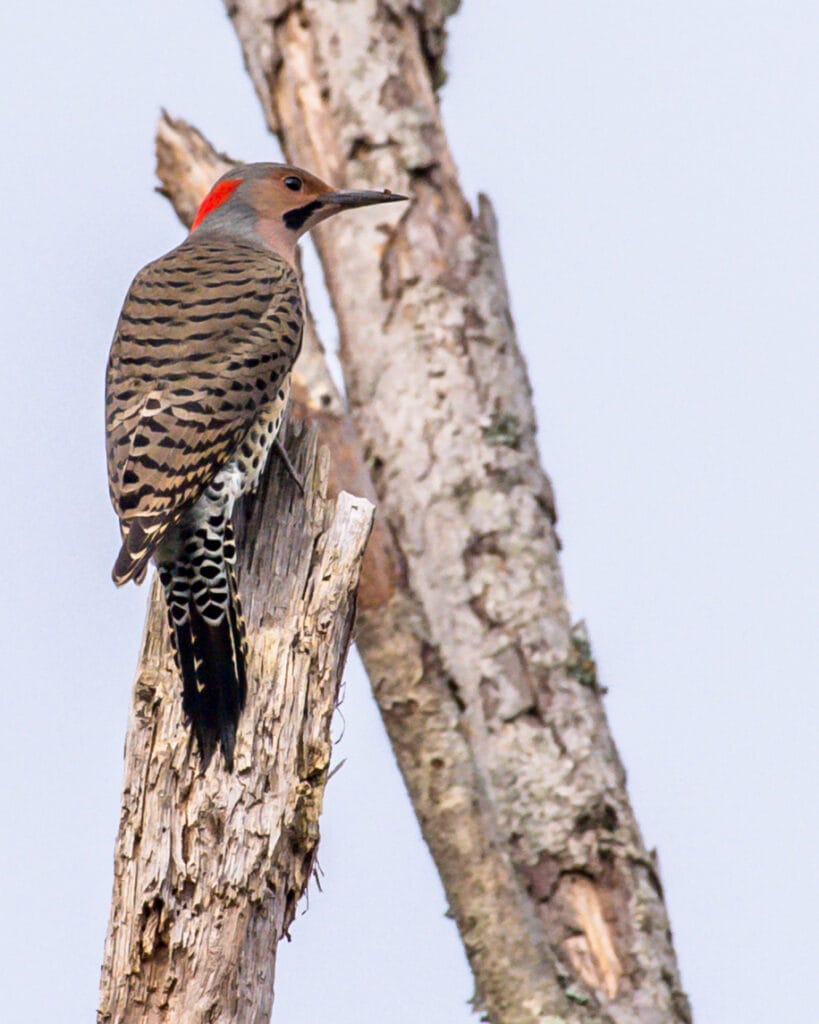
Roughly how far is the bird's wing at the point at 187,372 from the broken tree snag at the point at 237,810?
1.01 ft

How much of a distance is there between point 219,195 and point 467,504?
5.26 ft

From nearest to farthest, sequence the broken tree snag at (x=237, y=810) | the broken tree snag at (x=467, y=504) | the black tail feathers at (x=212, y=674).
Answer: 1. the broken tree snag at (x=237, y=810)
2. the black tail feathers at (x=212, y=674)
3. the broken tree snag at (x=467, y=504)

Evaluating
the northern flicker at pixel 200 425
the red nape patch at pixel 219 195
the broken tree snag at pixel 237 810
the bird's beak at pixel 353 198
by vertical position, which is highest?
the red nape patch at pixel 219 195

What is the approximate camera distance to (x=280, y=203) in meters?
6.24

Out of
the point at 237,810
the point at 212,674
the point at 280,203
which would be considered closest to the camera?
the point at 237,810

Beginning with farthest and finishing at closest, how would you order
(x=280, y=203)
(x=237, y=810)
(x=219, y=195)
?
(x=219, y=195) < (x=280, y=203) < (x=237, y=810)

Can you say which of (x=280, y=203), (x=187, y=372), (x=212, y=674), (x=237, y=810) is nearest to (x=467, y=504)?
(x=280, y=203)

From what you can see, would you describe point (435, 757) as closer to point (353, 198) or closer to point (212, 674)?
point (353, 198)

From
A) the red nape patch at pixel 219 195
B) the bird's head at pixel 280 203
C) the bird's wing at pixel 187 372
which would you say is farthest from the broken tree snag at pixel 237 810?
the red nape patch at pixel 219 195

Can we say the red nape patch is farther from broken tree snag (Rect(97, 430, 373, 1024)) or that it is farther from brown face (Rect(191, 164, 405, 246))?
broken tree snag (Rect(97, 430, 373, 1024))

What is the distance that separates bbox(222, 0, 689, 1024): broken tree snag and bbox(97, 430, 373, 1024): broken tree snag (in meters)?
2.15

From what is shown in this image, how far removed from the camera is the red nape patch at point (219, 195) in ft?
20.8

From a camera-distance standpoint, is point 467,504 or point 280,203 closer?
point 280,203

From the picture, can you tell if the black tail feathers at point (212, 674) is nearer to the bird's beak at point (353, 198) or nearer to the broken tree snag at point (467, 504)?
the broken tree snag at point (467, 504)
